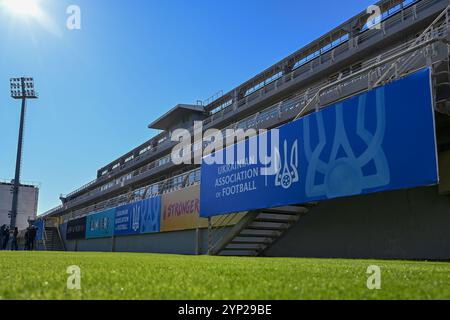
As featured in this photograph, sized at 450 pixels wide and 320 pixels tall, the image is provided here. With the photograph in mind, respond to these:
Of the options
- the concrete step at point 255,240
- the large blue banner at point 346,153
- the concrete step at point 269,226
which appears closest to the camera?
the large blue banner at point 346,153

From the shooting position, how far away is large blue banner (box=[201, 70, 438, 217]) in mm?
8477

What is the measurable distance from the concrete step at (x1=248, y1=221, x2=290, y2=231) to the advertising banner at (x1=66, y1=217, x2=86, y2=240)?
2398 cm

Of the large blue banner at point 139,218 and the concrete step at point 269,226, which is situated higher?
the large blue banner at point 139,218

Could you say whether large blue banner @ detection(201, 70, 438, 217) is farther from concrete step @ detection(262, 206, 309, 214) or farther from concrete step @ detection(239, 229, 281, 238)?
concrete step @ detection(239, 229, 281, 238)

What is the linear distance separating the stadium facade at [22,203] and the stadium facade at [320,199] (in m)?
27.9

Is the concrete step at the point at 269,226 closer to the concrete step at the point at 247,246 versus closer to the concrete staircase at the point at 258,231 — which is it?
the concrete staircase at the point at 258,231

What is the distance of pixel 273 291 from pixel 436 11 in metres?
19.4

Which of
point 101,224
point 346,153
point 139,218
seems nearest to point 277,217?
point 346,153

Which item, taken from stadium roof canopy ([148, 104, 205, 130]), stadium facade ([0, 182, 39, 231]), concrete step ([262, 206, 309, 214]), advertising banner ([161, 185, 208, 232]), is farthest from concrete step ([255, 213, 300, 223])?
stadium facade ([0, 182, 39, 231])

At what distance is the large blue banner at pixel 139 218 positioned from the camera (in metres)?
23.0

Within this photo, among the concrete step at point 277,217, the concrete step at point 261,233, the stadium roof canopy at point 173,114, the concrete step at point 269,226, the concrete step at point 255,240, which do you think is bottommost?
the concrete step at point 255,240

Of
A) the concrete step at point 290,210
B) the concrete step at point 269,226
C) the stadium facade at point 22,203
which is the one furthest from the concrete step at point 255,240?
the stadium facade at point 22,203

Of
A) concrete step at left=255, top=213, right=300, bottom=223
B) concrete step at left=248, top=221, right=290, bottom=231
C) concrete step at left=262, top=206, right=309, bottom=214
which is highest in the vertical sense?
concrete step at left=262, top=206, right=309, bottom=214

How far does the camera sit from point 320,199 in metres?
10.7
